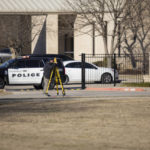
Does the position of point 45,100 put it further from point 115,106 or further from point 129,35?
point 129,35

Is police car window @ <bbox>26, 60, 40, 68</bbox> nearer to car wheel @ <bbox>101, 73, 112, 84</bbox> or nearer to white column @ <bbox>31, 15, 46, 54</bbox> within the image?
car wheel @ <bbox>101, 73, 112, 84</bbox>

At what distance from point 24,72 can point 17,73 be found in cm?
38

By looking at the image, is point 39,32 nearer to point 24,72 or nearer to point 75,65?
point 75,65

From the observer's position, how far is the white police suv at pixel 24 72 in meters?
25.4

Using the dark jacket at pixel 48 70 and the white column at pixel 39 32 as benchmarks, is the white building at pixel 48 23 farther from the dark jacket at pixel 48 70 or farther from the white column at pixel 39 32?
the dark jacket at pixel 48 70

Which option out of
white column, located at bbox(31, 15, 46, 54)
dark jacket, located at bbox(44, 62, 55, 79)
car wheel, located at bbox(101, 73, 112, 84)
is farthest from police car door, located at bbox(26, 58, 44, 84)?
white column, located at bbox(31, 15, 46, 54)

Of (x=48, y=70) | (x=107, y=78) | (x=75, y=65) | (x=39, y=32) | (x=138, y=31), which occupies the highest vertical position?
(x=39, y=32)

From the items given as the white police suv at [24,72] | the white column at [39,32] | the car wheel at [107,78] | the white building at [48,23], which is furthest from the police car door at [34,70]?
the white column at [39,32]

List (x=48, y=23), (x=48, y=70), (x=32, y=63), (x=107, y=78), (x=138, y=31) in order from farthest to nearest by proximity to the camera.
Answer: (x=48, y=23) < (x=138, y=31) < (x=107, y=78) < (x=32, y=63) < (x=48, y=70)

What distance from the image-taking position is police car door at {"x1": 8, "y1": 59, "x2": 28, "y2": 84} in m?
25.4

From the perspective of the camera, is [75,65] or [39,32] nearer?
[75,65]

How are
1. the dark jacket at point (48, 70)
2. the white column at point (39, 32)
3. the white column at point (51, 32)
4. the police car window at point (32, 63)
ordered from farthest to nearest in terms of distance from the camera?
the white column at point (39, 32)
the white column at point (51, 32)
the police car window at point (32, 63)
the dark jacket at point (48, 70)

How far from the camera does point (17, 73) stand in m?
25.5

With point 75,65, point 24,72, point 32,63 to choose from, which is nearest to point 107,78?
point 75,65
